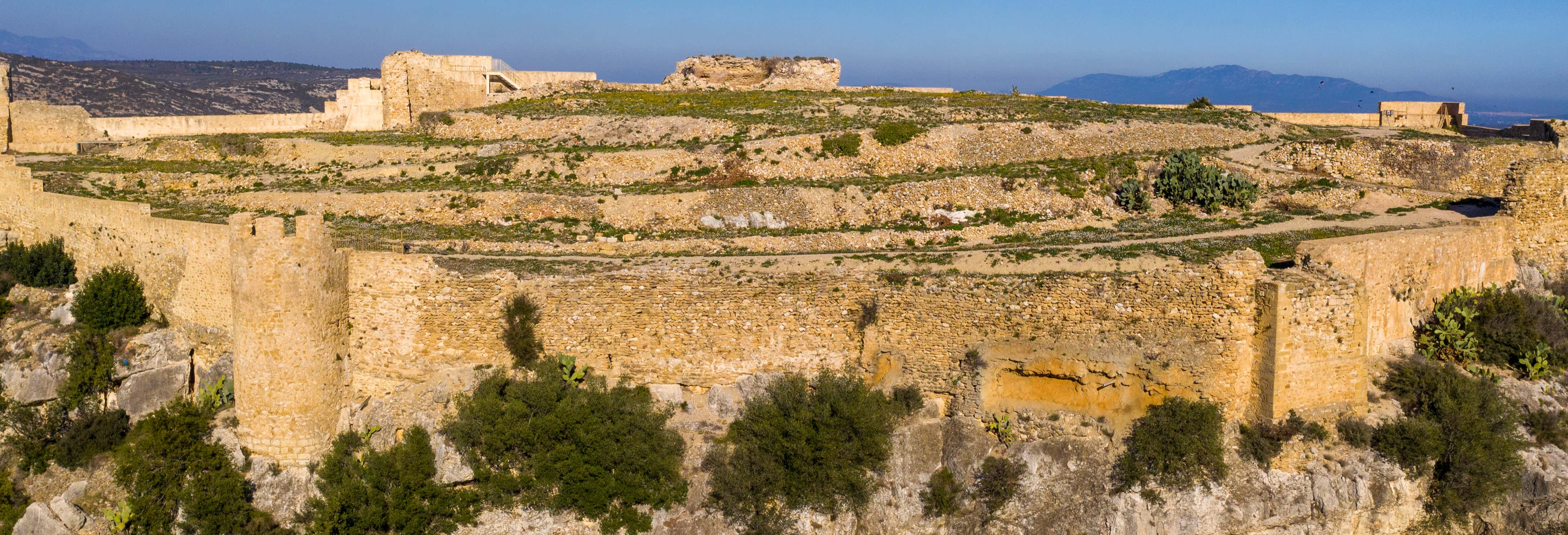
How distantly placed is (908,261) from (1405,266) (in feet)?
29.0

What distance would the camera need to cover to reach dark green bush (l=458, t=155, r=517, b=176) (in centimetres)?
2497

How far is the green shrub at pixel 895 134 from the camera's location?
87.9 ft

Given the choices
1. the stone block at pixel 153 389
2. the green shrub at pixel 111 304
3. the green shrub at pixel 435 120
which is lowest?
the stone block at pixel 153 389

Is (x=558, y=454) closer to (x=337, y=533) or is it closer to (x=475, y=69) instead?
(x=337, y=533)

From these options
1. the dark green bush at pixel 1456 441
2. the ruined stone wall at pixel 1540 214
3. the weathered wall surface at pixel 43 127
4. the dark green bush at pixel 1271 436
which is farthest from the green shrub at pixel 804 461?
the weathered wall surface at pixel 43 127

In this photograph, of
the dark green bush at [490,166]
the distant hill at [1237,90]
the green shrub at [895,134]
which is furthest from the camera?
the distant hill at [1237,90]

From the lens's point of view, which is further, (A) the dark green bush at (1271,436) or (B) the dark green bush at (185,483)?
(B) the dark green bush at (185,483)

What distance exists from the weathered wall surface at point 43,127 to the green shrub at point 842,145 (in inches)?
819

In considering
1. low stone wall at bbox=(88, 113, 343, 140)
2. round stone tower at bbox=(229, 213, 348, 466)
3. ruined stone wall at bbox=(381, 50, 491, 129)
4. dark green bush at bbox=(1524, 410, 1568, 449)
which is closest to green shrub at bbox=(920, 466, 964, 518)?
round stone tower at bbox=(229, 213, 348, 466)

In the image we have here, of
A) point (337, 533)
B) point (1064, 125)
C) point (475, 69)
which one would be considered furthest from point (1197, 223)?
point (475, 69)

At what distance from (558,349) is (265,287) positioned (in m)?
4.46

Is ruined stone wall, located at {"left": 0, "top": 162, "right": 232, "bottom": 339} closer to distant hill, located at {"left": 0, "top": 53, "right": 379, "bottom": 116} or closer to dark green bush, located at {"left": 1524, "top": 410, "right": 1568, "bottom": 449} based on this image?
dark green bush, located at {"left": 1524, "top": 410, "right": 1568, "bottom": 449}

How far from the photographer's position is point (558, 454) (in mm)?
16531

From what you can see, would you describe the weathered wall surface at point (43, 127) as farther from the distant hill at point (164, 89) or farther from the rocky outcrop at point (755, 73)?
the distant hill at point (164, 89)
